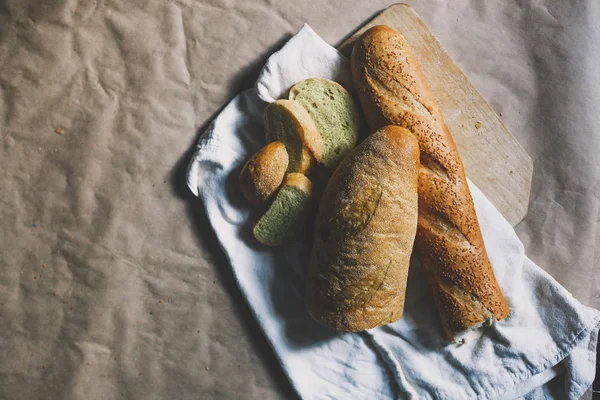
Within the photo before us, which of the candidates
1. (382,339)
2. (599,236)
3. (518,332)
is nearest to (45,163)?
(382,339)

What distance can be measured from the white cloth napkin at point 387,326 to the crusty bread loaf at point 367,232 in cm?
19

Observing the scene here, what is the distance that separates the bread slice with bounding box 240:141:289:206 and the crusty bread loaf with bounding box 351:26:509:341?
1.11 feet

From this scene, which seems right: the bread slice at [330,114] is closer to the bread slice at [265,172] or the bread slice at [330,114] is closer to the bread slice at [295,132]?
the bread slice at [295,132]

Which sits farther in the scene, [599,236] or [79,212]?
[599,236]

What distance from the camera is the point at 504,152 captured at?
1.71 meters

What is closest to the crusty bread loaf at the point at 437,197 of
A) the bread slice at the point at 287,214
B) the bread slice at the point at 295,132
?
the bread slice at the point at 295,132

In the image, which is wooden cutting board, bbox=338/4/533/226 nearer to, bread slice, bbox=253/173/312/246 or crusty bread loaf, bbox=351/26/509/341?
crusty bread loaf, bbox=351/26/509/341

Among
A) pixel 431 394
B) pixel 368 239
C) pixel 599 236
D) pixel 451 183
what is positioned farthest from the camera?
pixel 599 236

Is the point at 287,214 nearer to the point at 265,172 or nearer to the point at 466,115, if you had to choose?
the point at 265,172

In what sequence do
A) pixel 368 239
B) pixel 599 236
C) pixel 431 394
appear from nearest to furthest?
1. pixel 368 239
2. pixel 431 394
3. pixel 599 236

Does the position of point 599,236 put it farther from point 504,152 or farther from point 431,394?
point 431,394

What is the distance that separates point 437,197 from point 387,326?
1.58 feet

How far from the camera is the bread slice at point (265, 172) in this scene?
4.96 feet

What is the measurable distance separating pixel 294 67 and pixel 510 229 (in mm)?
940
